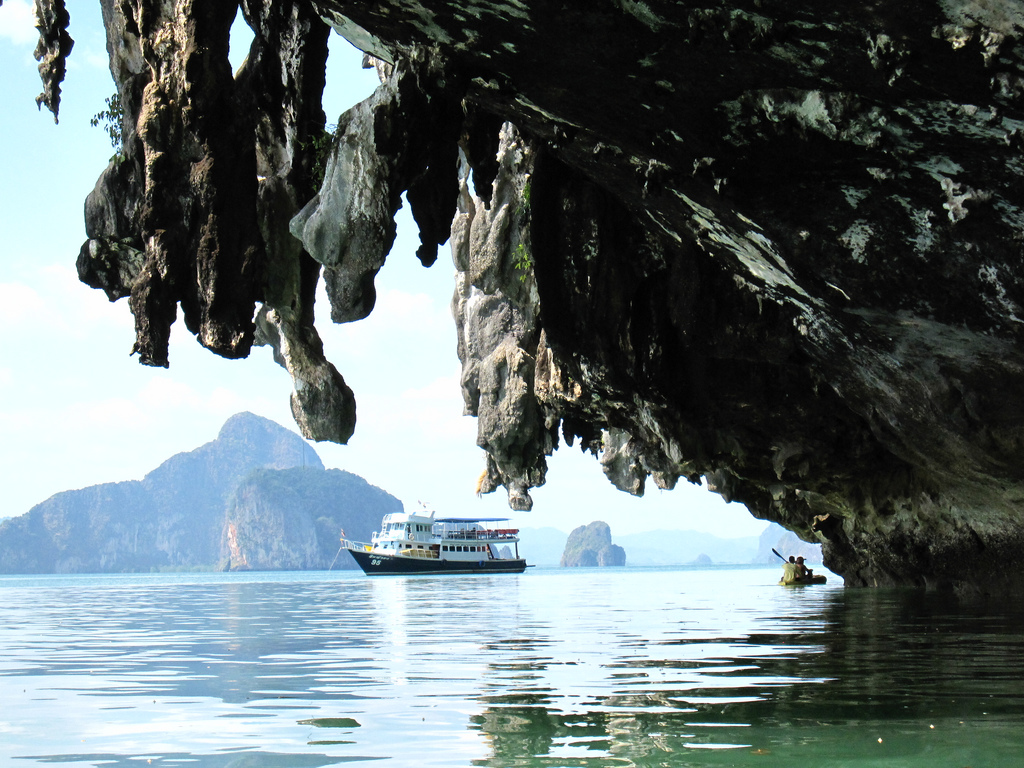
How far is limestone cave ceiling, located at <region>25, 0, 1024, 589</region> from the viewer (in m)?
5.52

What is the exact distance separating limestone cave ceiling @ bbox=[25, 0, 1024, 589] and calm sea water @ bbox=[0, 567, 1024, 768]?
282cm

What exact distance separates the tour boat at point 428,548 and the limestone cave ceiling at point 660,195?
148ft

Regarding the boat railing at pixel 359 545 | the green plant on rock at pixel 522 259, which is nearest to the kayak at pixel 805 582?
the green plant on rock at pixel 522 259

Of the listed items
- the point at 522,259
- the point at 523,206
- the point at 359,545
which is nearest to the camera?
the point at 523,206

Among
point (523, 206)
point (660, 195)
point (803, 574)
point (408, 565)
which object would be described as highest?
point (523, 206)

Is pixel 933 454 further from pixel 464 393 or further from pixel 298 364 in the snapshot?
pixel 464 393

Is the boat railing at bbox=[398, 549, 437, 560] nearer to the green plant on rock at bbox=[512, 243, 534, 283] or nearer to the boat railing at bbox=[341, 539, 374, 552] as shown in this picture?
the boat railing at bbox=[341, 539, 374, 552]

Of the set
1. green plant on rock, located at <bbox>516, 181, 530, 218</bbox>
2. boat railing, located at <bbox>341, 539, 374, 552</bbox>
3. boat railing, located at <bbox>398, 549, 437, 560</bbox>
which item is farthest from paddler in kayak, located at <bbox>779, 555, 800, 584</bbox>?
boat railing, located at <bbox>341, 539, 374, 552</bbox>

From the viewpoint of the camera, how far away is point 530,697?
586cm

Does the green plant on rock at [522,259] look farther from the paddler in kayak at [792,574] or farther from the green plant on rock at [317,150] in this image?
the paddler in kayak at [792,574]

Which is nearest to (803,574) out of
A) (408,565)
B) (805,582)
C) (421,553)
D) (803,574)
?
(803,574)

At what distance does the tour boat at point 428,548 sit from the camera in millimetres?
58125

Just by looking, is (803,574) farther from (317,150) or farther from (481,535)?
(481,535)

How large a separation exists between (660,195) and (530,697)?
14.7ft
